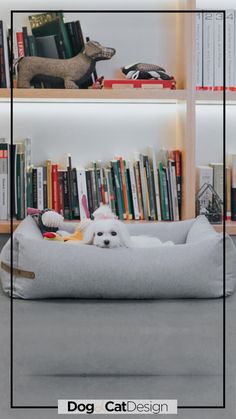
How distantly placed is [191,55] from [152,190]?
467 millimetres

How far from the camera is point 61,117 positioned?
9.15 ft

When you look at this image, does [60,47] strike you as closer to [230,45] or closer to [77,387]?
[230,45]

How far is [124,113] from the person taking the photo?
110 inches

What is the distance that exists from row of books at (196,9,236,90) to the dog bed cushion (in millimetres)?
847

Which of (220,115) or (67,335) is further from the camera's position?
(220,115)

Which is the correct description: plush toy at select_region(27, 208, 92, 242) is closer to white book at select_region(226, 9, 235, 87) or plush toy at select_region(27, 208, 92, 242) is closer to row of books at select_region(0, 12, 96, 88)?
row of books at select_region(0, 12, 96, 88)

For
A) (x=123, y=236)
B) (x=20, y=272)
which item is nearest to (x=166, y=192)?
(x=123, y=236)

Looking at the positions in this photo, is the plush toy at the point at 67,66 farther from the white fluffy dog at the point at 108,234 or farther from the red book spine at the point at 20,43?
the white fluffy dog at the point at 108,234

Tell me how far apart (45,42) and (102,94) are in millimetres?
282

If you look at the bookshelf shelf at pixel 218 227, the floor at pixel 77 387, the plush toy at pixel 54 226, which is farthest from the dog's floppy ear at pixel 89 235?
the bookshelf shelf at pixel 218 227

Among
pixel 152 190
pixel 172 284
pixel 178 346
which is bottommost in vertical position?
pixel 178 346

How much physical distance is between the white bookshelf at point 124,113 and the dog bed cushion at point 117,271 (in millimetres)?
752

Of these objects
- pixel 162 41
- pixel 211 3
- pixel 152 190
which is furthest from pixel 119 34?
pixel 152 190

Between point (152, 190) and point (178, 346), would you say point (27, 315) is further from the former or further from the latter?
point (152, 190)
